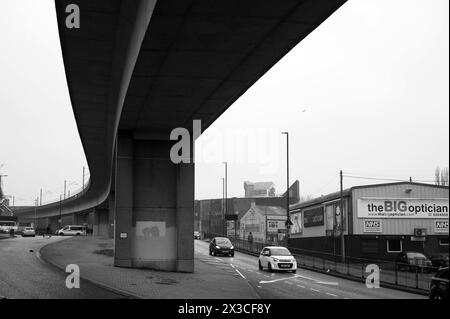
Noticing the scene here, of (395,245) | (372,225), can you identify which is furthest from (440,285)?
(395,245)

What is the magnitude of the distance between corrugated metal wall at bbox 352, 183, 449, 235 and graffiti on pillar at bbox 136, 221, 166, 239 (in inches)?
943

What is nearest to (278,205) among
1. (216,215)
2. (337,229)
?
(216,215)

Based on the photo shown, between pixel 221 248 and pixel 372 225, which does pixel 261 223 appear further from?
pixel 372 225

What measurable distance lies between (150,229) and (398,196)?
27349 mm

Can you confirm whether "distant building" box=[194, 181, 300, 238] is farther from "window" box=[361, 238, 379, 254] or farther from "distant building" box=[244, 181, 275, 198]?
"window" box=[361, 238, 379, 254]

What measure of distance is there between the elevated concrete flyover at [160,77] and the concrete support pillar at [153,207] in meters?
0.05

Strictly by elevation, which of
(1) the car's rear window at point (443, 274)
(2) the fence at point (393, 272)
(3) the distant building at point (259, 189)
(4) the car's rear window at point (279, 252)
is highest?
(3) the distant building at point (259, 189)

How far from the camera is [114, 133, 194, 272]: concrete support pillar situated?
1011 inches

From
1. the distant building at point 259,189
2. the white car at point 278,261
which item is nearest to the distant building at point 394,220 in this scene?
the white car at point 278,261

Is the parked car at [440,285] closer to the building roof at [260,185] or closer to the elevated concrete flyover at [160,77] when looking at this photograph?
the elevated concrete flyover at [160,77]

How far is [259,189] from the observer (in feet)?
422

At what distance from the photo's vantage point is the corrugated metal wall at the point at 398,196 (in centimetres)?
4638

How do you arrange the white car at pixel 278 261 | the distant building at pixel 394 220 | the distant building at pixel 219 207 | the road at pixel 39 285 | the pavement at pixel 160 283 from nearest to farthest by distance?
1. the road at pixel 39 285
2. the pavement at pixel 160 283
3. the white car at pixel 278 261
4. the distant building at pixel 394 220
5. the distant building at pixel 219 207

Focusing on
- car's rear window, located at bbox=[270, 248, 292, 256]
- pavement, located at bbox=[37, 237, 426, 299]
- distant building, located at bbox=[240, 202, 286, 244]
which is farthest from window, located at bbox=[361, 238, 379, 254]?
distant building, located at bbox=[240, 202, 286, 244]
